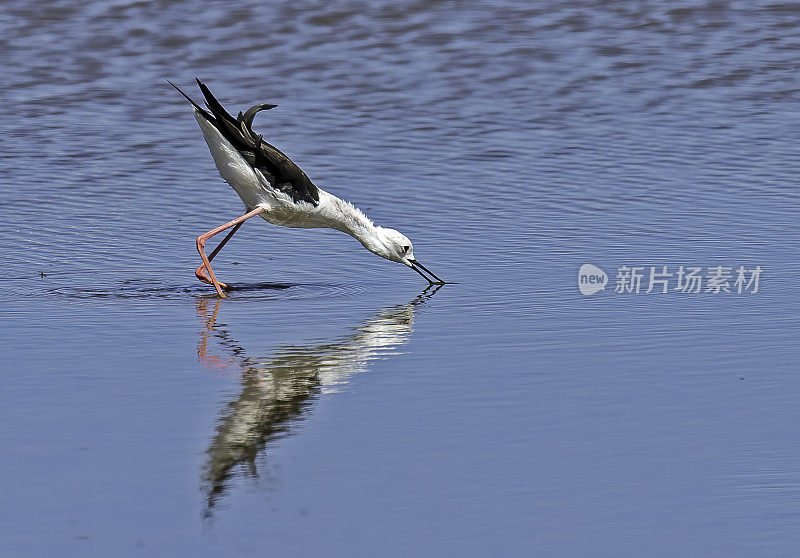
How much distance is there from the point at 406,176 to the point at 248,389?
5684 mm

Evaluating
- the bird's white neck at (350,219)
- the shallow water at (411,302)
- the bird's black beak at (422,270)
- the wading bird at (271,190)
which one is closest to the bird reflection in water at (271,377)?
the shallow water at (411,302)

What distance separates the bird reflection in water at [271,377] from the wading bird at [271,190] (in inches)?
33.5

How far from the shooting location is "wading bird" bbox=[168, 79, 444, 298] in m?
9.23

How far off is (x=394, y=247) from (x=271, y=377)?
2.68 meters

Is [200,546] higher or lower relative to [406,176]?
higher

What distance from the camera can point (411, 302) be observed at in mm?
8531

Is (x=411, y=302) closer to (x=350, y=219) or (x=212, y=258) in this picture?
(x=350, y=219)

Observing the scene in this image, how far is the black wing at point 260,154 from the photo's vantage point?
30.3ft

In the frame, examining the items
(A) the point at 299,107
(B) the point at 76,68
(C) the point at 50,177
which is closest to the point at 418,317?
(C) the point at 50,177

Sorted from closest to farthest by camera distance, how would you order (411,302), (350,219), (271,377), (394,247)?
(271,377), (411,302), (394,247), (350,219)

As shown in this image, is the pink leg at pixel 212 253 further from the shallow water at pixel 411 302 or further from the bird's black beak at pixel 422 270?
the bird's black beak at pixel 422 270

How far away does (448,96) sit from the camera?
1498 cm

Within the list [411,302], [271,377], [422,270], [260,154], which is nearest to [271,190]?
[260,154]

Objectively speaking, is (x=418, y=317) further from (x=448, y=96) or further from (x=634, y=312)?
(x=448, y=96)
